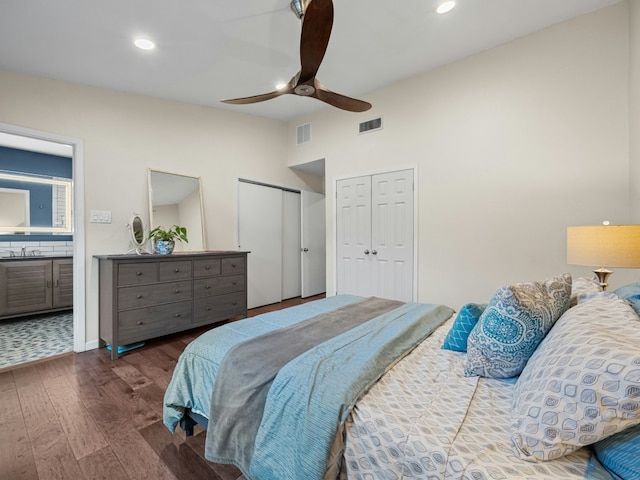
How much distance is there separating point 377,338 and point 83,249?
3.06m

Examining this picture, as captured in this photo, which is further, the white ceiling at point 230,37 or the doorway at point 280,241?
the doorway at point 280,241

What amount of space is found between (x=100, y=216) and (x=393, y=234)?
330cm

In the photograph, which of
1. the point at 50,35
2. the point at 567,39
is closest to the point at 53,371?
the point at 50,35

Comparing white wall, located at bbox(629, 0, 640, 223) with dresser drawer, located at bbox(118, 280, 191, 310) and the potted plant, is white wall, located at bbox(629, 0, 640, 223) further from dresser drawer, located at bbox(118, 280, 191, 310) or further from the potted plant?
the potted plant

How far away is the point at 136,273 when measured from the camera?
9.16ft

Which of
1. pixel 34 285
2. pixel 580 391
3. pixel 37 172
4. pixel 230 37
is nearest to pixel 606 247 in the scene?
pixel 580 391

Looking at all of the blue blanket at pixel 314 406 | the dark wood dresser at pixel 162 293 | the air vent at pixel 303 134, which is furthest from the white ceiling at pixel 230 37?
the blue blanket at pixel 314 406

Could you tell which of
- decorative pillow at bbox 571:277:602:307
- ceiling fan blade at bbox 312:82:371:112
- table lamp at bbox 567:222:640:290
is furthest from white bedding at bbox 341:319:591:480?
ceiling fan blade at bbox 312:82:371:112

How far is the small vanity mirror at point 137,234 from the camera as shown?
3.17m

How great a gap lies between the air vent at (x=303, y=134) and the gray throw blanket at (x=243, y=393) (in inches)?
148

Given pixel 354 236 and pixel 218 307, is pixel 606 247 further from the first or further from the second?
pixel 218 307

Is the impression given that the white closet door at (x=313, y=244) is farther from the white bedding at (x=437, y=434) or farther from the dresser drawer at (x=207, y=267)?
the white bedding at (x=437, y=434)

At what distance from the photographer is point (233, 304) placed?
362 centimetres

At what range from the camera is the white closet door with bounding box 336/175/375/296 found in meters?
3.89
